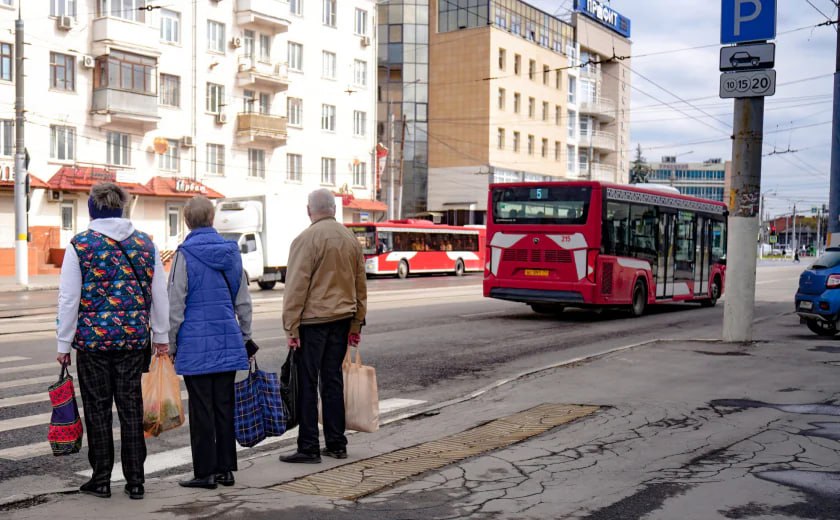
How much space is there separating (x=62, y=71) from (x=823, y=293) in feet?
104

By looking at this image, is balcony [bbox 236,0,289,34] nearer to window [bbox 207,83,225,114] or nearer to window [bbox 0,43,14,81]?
window [bbox 207,83,225,114]

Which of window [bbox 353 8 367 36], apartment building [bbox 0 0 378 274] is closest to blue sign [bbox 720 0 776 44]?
apartment building [bbox 0 0 378 274]

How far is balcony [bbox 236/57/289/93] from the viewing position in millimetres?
44719

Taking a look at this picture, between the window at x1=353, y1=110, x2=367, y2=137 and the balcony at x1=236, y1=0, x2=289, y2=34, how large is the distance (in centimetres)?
795

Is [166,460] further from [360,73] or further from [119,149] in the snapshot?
[360,73]

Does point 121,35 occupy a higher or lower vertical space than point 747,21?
higher

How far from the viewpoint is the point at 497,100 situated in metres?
63.3

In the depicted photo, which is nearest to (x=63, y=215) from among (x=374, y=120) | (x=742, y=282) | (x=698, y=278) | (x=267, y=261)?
(x=267, y=261)

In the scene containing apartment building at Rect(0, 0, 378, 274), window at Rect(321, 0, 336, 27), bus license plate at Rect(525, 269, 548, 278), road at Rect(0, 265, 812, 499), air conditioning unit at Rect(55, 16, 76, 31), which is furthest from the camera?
window at Rect(321, 0, 336, 27)

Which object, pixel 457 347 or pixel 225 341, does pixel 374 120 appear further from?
Answer: pixel 225 341

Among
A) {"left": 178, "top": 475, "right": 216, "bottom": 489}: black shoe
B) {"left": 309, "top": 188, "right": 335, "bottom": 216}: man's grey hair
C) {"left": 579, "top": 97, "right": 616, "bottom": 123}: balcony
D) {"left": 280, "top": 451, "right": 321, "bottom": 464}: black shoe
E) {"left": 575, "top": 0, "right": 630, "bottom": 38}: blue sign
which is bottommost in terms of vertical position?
{"left": 280, "top": 451, "right": 321, "bottom": 464}: black shoe

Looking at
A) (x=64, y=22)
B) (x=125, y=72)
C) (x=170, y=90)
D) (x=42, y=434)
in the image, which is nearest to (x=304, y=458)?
(x=42, y=434)

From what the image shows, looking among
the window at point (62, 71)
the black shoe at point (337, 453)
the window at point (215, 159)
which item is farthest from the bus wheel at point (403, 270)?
the black shoe at point (337, 453)

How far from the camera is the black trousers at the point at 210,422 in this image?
18.0ft
